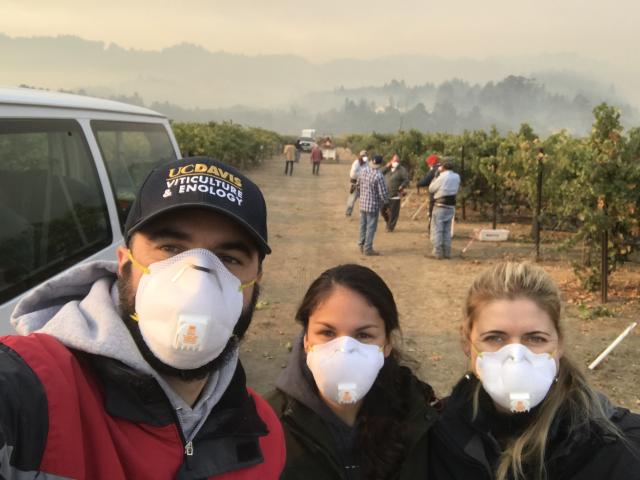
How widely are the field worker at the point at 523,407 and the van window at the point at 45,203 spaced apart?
1.98 metres

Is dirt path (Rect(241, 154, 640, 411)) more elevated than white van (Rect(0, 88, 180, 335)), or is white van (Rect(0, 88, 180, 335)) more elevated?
white van (Rect(0, 88, 180, 335))

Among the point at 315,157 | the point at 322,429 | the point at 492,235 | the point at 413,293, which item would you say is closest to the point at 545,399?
the point at 322,429

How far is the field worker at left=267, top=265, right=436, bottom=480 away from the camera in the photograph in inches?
78.7

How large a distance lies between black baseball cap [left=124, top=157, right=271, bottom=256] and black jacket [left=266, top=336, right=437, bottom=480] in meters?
0.92

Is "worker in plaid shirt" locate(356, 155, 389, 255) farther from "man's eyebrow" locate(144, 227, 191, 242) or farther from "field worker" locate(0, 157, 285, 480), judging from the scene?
"man's eyebrow" locate(144, 227, 191, 242)

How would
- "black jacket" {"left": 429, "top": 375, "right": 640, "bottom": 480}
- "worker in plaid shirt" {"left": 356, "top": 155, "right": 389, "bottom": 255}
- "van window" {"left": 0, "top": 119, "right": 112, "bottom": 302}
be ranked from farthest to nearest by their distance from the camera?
"worker in plaid shirt" {"left": 356, "top": 155, "right": 389, "bottom": 255} → "van window" {"left": 0, "top": 119, "right": 112, "bottom": 302} → "black jacket" {"left": 429, "top": 375, "right": 640, "bottom": 480}

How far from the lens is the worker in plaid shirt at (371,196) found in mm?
10680

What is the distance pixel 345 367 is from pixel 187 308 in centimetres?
100

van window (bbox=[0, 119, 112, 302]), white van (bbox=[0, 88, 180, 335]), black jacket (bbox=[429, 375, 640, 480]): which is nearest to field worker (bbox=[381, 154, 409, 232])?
white van (bbox=[0, 88, 180, 335])

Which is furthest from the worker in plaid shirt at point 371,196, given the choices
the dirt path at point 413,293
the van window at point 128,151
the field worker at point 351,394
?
the field worker at point 351,394

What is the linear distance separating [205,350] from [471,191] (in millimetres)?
14727

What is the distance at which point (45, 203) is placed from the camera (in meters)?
2.76

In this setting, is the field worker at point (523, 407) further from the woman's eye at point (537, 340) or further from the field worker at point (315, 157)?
the field worker at point (315, 157)

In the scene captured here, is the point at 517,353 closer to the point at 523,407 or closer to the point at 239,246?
the point at 523,407
